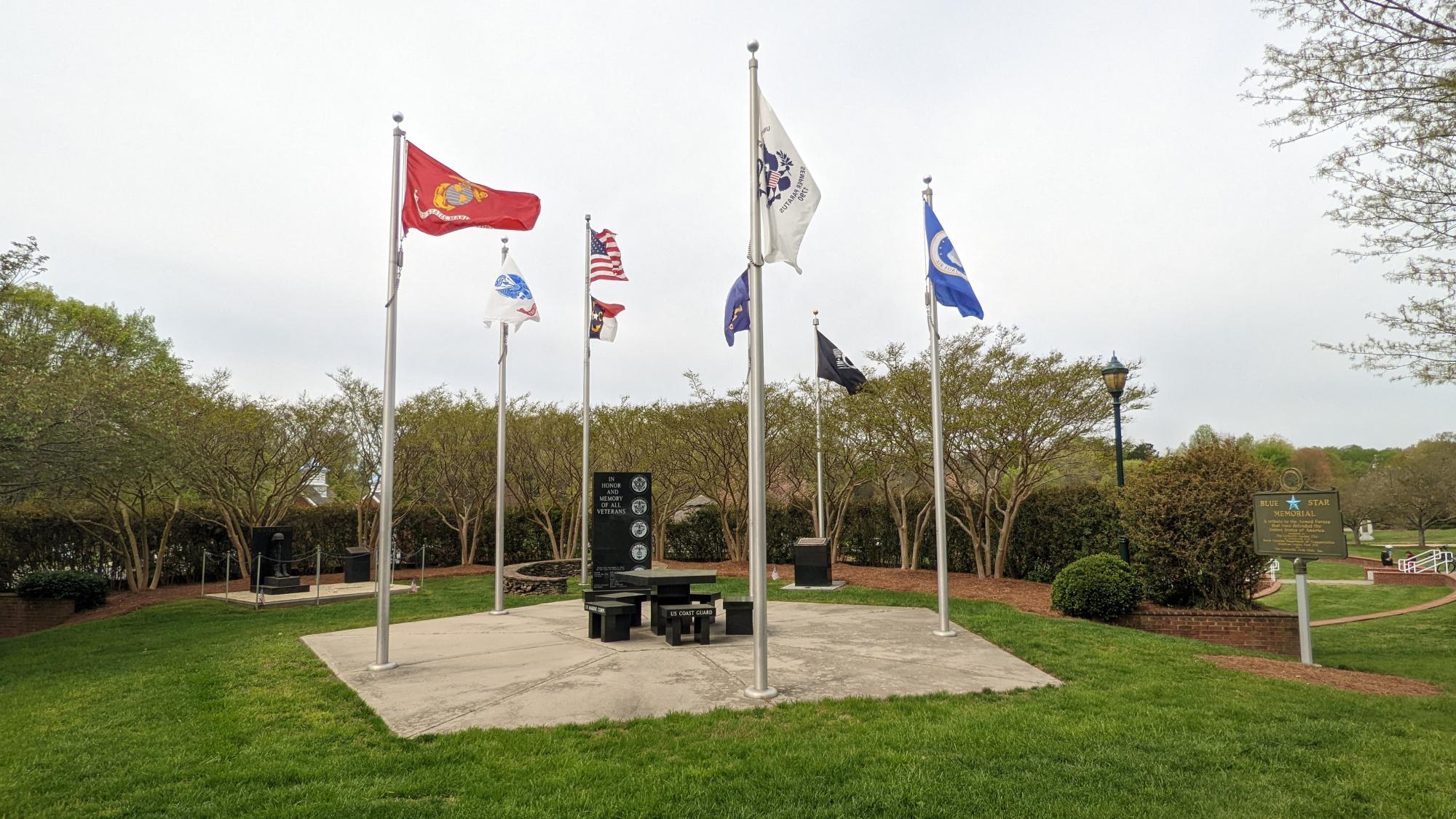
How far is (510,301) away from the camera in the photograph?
11.9 meters

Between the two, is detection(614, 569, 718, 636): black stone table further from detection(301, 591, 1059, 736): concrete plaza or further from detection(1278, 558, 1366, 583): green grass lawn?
detection(1278, 558, 1366, 583): green grass lawn

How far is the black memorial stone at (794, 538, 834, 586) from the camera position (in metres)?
16.4

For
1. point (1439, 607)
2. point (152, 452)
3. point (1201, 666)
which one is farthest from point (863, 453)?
point (152, 452)

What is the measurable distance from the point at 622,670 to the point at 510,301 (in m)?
6.42

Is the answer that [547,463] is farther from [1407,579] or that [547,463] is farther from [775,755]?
[1407,579]

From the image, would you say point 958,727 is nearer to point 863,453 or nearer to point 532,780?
point 532,780

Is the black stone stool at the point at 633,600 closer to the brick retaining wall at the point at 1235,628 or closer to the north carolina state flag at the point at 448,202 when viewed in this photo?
the north carolina state flag at the point at 448,202

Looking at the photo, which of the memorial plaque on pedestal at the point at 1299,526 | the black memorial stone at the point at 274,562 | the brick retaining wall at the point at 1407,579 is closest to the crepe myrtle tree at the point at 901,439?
the memorial plaque on pedestal at the point at 1299,526

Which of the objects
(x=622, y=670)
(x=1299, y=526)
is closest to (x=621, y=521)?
(x=622, y=670)

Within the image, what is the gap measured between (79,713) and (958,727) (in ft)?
24.2

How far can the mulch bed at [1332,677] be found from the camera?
290 inches

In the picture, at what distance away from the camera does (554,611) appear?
1259cm

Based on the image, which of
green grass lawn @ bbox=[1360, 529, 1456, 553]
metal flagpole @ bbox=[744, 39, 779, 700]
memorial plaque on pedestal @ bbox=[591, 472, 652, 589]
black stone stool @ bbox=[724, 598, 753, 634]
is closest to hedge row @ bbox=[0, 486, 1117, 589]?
memorial plaque on pedestal @ bbox=[591, 472, 652, 589]

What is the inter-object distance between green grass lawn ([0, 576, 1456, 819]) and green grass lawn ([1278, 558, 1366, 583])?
73.3ft
